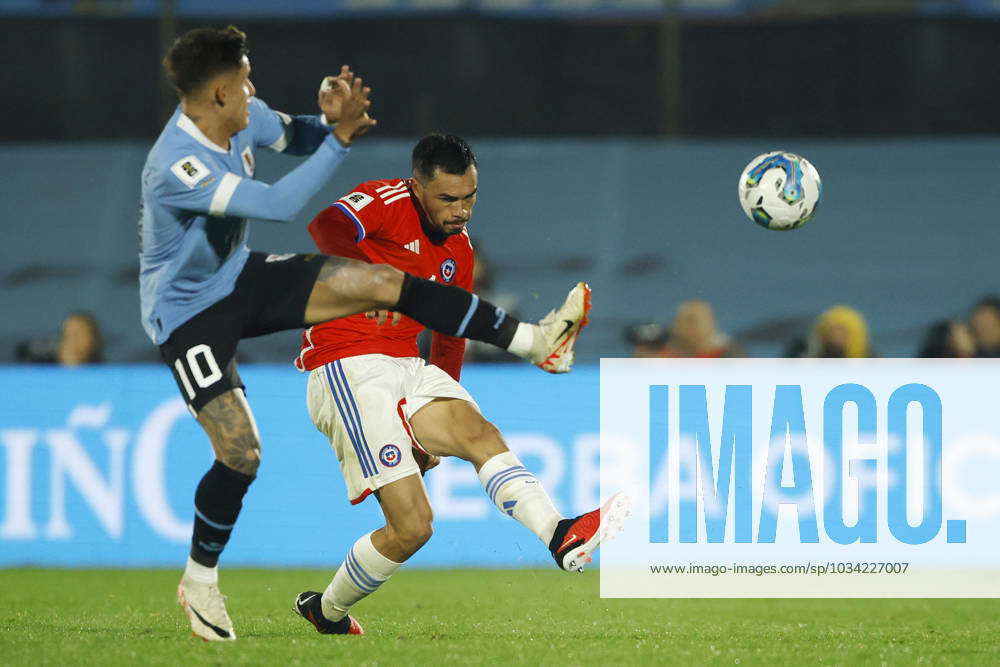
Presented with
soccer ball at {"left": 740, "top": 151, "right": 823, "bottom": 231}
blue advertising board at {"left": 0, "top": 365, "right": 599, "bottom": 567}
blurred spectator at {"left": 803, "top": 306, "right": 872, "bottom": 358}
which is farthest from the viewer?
blurred spectator at {"left": 803, "top": 306, "right": 872, "bottom": 358}

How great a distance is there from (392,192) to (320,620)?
70.4 inches

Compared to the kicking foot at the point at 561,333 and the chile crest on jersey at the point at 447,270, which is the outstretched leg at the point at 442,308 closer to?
the kicking foot at the point at 561,333

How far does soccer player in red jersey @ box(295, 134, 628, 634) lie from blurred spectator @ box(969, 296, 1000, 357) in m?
5.82

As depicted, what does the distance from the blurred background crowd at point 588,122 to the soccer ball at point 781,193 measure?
25.3ft

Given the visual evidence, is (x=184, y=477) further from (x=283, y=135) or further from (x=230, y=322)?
(x=230, y=322)

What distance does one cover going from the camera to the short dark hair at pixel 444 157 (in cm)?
625

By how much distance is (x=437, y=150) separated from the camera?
6270mm

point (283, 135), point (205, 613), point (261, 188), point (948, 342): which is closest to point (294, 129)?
point (283, 135)

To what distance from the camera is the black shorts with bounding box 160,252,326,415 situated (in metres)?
5.76

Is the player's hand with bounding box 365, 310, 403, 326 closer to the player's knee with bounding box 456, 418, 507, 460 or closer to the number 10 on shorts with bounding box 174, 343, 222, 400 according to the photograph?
the player's knee with bounding box 456, 418, 507, 460

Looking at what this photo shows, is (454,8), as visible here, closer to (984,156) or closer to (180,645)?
(984,156)

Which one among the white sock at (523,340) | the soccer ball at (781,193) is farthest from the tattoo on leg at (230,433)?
the soccer ball at (781,193)

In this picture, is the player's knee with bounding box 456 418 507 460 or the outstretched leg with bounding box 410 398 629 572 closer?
the outstretched leg with bounding box 410 398 629 572

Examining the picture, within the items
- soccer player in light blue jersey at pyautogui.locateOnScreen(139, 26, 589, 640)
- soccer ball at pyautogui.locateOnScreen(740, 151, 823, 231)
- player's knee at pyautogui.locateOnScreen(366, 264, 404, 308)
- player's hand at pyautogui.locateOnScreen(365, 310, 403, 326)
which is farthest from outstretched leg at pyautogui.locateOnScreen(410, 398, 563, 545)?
soccer ball at pyautogui.locateOnScreen(740, 151, 823, 231)
